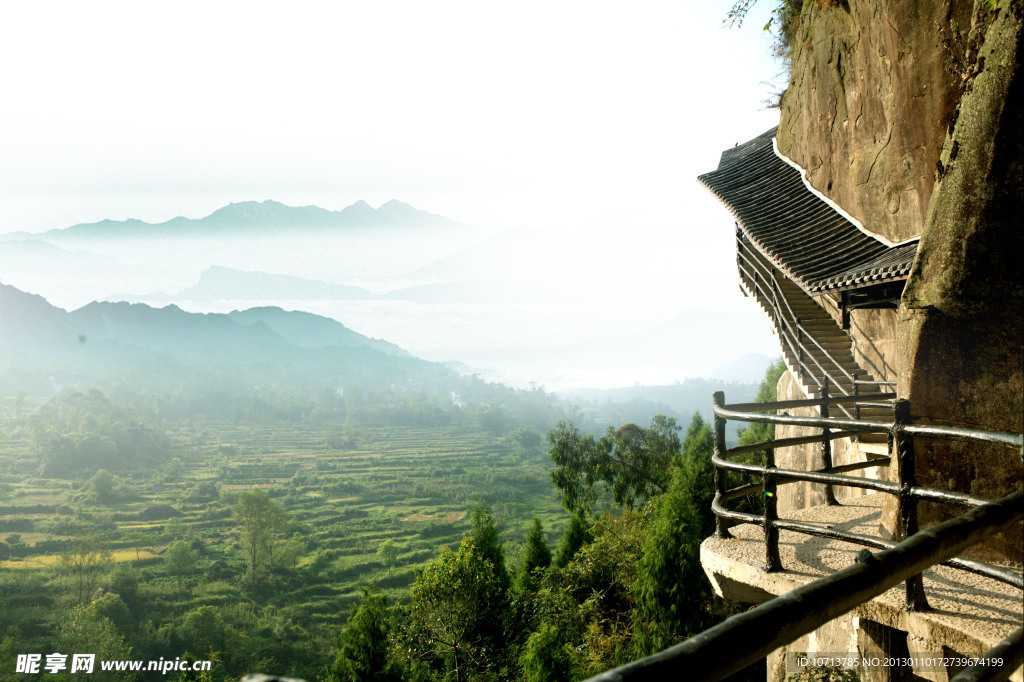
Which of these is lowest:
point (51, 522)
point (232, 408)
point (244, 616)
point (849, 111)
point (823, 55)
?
point (244, 616)

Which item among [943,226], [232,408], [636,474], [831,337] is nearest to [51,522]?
[232,408]

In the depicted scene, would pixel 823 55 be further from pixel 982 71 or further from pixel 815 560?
pixel 815 560

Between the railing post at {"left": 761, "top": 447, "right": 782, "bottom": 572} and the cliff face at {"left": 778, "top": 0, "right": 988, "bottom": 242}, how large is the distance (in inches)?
239

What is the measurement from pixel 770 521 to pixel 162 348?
186 metres

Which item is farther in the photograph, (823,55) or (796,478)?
(823,55)

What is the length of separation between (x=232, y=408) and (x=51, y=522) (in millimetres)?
61859

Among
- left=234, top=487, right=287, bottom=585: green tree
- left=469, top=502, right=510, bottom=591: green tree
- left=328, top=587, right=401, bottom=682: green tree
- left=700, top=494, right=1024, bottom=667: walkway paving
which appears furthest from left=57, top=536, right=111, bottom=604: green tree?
left=700, top=494, right=1024, bottom=667: walkway paving

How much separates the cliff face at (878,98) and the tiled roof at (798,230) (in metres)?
0.34

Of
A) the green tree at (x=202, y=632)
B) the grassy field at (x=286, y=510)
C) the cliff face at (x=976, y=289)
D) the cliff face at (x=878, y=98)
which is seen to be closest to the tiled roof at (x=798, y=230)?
the cliff face at (x=878, y=98)

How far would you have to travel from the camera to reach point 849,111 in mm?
11719

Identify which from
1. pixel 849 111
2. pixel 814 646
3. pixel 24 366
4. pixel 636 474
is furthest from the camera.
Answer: pixel 24 366

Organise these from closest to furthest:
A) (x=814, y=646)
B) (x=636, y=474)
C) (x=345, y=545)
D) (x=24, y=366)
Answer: (x=814, y=646)
(x=636, y=474)
(x=345, y=545)
(x=24, y=366)

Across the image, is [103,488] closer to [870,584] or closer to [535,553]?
[535,553]

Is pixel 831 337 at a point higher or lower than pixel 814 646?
higher
